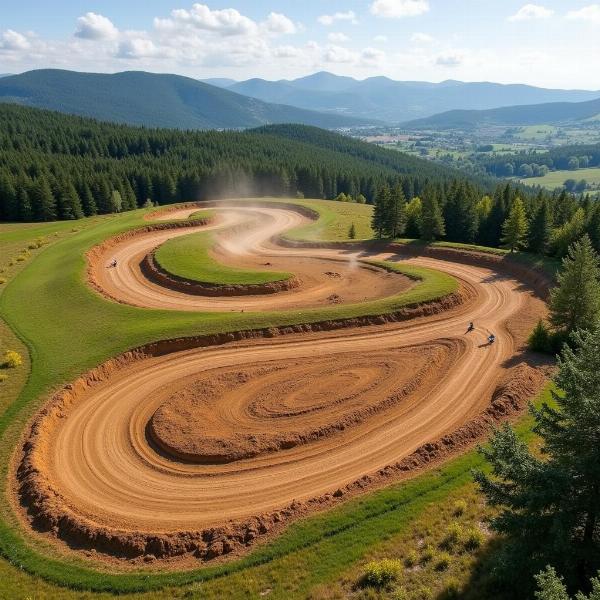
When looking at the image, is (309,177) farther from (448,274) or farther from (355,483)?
(355,483)

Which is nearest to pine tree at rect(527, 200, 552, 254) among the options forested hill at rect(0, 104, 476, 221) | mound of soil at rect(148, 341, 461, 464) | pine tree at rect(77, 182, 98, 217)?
mound of soil at rect(148, 341, 461, 464)

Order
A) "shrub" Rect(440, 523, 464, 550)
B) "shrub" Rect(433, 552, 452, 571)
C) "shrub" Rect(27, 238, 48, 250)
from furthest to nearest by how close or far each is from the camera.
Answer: "shrub" Rect(27, 238, 48, 250), "shrub" Rect(440, 523, 464, 550), "shrub" Rect(433, 552, 452, 571)

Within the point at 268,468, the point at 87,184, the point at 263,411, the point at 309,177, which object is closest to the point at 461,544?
the point at 268,468

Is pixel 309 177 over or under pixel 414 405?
over

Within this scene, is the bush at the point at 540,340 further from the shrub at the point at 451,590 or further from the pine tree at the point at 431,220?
the pine tree at the point at 431,220

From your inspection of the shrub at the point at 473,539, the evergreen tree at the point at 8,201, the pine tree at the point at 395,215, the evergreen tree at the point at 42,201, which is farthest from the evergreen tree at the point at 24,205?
the shrub at the point at 473,539

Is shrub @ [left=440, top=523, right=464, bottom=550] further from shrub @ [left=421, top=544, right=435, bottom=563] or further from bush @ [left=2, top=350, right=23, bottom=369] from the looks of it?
bush @ [left=2, top=350, right=23, bottom=369]

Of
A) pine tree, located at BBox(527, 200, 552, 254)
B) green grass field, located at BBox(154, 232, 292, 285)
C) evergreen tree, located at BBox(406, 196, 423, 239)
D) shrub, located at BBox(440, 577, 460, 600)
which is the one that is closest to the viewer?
shrub, located at BBox(440, 577, 460, 600)
